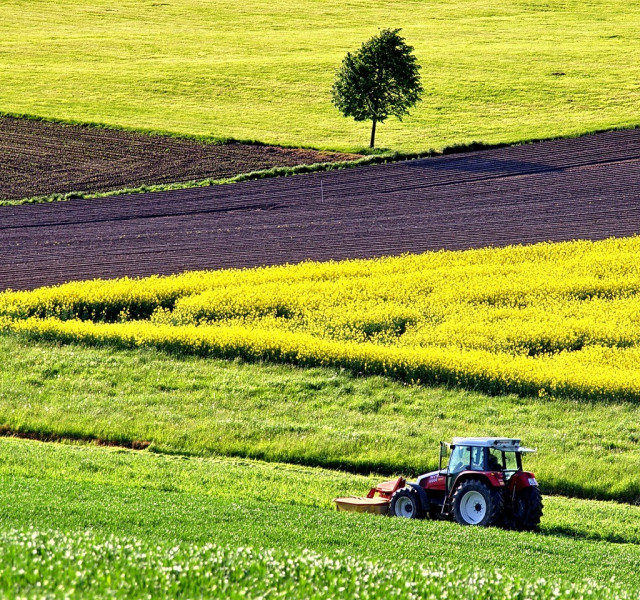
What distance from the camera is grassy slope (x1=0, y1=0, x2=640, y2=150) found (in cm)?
5631

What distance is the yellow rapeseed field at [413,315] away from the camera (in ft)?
80.4

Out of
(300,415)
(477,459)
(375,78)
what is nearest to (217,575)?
(477,459)

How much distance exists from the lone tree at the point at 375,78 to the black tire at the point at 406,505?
36.4m

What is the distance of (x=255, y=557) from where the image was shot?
399 inches

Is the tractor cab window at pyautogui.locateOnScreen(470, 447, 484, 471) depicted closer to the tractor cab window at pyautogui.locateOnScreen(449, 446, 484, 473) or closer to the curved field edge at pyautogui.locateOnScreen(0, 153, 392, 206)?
the tractor cab window at pyautogui.locateOnScreen(449, 446, 484, 473)

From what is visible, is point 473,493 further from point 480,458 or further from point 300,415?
point 300,415

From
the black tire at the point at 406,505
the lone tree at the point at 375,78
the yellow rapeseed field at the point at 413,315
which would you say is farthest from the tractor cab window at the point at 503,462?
the lone tree at the point at 375,78

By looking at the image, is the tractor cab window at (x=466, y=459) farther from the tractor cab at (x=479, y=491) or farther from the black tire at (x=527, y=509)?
the black tire at (x=527, y=509)

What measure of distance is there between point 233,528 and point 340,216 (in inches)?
1114

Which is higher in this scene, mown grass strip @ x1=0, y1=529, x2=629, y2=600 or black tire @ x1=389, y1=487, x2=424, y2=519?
mown grass strip @ x1=0, y1=529, x2=629, y2=600

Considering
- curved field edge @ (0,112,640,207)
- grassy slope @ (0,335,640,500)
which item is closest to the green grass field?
grassy slope @ (0,335,640,500)

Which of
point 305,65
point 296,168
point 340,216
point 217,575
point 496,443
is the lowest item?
point 496,443

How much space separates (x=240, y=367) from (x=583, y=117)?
36.1 m

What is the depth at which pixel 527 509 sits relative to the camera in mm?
15250
